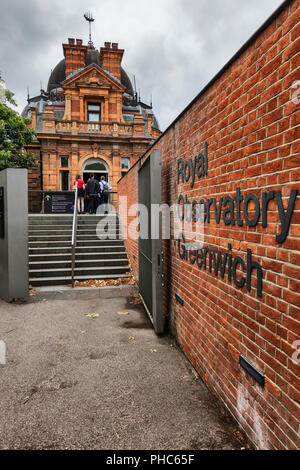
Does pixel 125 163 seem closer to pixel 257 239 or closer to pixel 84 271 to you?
pixel 84 271

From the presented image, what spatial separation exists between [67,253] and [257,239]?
745 cm

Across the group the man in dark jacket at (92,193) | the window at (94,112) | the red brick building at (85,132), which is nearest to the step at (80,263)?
the man in dark jacket at (92,193)

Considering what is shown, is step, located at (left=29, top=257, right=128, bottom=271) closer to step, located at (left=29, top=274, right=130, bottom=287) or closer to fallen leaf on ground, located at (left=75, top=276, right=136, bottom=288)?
step, located at (left=29, top=274, right=130, bottom=287)

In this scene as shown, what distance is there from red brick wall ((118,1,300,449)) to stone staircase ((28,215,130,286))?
5266 millimetres

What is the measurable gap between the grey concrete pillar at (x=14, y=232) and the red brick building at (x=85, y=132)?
14.8 m

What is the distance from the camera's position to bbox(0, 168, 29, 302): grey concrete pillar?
230 inches

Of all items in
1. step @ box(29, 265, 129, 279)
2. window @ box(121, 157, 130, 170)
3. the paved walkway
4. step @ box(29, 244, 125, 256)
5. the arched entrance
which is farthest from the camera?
window @ box(121, 157, 130, 170)

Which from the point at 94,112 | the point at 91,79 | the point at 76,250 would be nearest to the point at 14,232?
the point at 76,250

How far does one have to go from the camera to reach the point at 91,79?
70.0ft

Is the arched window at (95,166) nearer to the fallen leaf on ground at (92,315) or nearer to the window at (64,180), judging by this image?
the window at (64,180)

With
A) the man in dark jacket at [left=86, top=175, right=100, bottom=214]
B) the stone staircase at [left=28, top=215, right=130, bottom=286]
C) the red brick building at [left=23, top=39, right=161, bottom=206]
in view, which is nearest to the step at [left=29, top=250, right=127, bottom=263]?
the stone staircase at [left=28, top=215, right=130, bottom=286]
